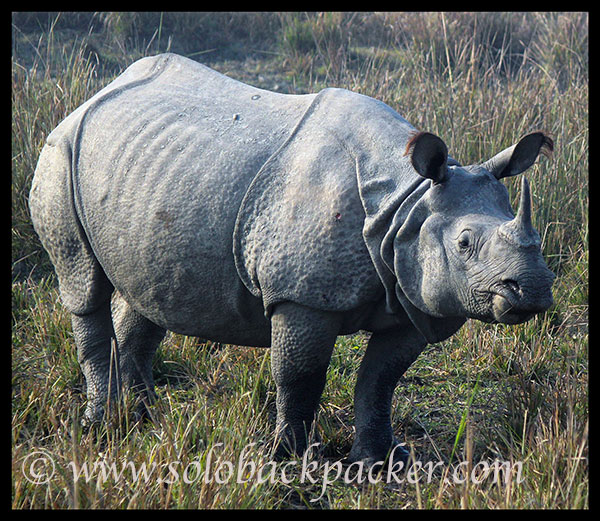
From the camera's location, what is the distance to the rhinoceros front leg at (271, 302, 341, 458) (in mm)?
3082

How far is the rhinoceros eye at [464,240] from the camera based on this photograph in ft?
8.93

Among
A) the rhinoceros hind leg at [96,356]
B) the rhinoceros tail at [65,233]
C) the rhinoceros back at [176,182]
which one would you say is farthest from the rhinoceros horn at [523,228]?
the rhinoceros hind leg at [96,356]

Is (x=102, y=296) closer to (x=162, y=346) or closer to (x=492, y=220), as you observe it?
(x=162, y=346)

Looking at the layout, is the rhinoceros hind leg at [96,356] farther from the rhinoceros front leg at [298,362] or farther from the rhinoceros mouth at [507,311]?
the rhinoceros mouth at [507,311]

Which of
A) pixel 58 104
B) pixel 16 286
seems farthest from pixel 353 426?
pixel 58 104

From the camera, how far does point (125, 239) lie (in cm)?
340

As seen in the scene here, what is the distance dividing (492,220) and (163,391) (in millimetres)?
2222

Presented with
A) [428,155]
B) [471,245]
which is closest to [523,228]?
[471,245]

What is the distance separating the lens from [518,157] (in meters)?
2.99

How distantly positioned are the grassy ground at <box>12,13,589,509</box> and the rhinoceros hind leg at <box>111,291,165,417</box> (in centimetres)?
20

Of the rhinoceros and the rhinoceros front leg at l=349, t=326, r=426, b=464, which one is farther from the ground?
the rhinoceros

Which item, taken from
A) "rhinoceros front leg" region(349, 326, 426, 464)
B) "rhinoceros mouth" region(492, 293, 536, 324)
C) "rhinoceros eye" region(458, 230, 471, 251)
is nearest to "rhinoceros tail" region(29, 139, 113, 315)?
"rhinoceros front leg" region(349, 326, 426, 464)

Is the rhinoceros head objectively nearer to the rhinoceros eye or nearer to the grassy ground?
the rhinoceros eye

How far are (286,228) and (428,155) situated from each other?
600mm
